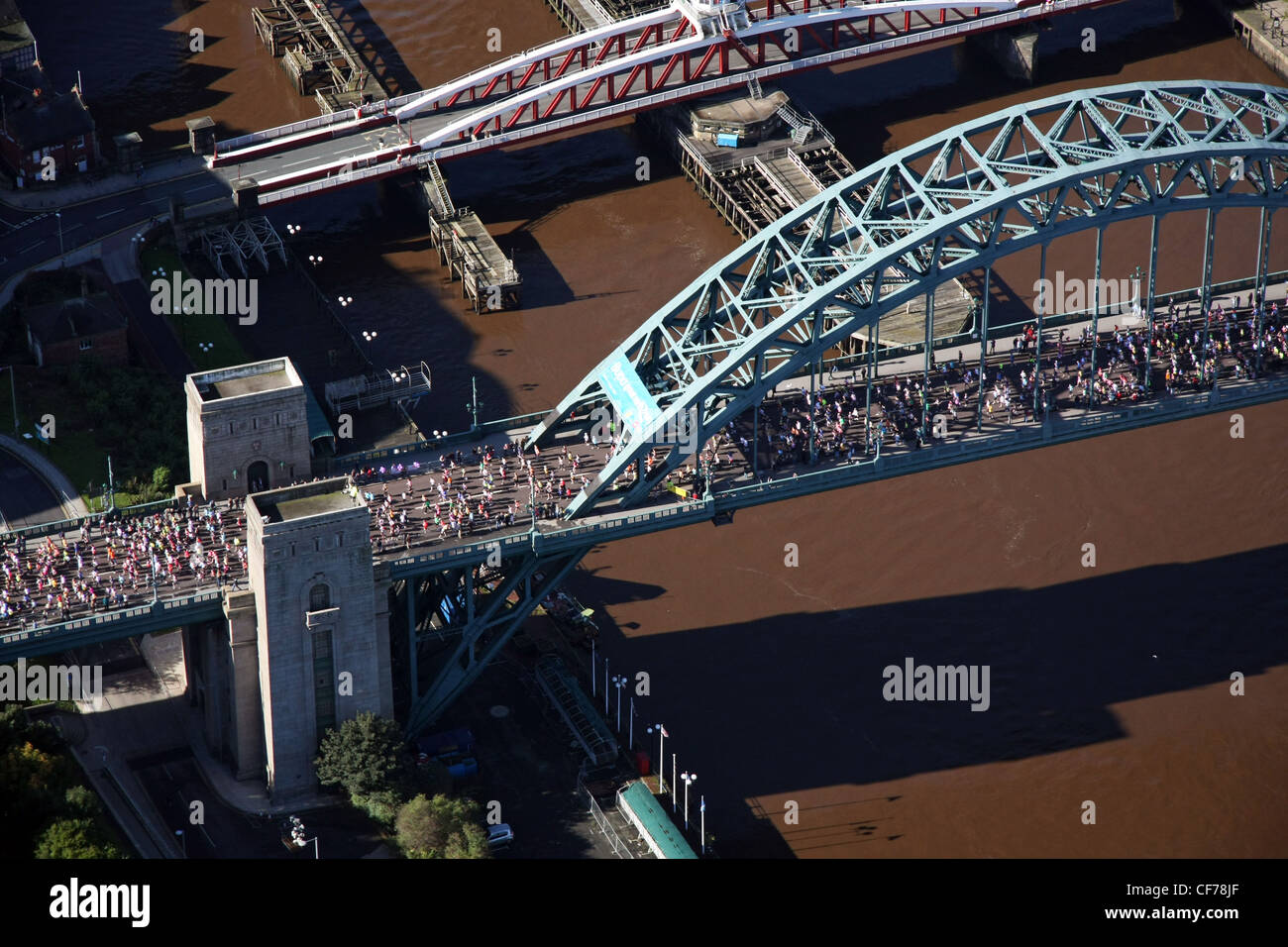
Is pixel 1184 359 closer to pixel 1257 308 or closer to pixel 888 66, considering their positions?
pixel 1257 308

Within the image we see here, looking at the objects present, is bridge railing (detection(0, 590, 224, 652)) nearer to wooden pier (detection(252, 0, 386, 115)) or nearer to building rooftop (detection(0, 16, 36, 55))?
wooden pier (detection(252, 0, 386, 115))

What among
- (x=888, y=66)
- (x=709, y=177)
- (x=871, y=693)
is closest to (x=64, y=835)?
(x=871, y=693)

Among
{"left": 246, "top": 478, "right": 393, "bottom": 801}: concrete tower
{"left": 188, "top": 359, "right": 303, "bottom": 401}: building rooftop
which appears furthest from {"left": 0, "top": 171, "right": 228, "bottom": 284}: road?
{"left": 246, "top": 478, "right": 393, "bottom": 801}: concrete tower

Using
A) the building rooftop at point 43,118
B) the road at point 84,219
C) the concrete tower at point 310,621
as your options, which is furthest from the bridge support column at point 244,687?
the building rooftop at point 43,118

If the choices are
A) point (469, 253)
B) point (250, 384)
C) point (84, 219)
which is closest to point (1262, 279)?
point (469, 253)

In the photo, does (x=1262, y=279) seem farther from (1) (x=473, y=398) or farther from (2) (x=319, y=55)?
(2) (x=319, y=55)
